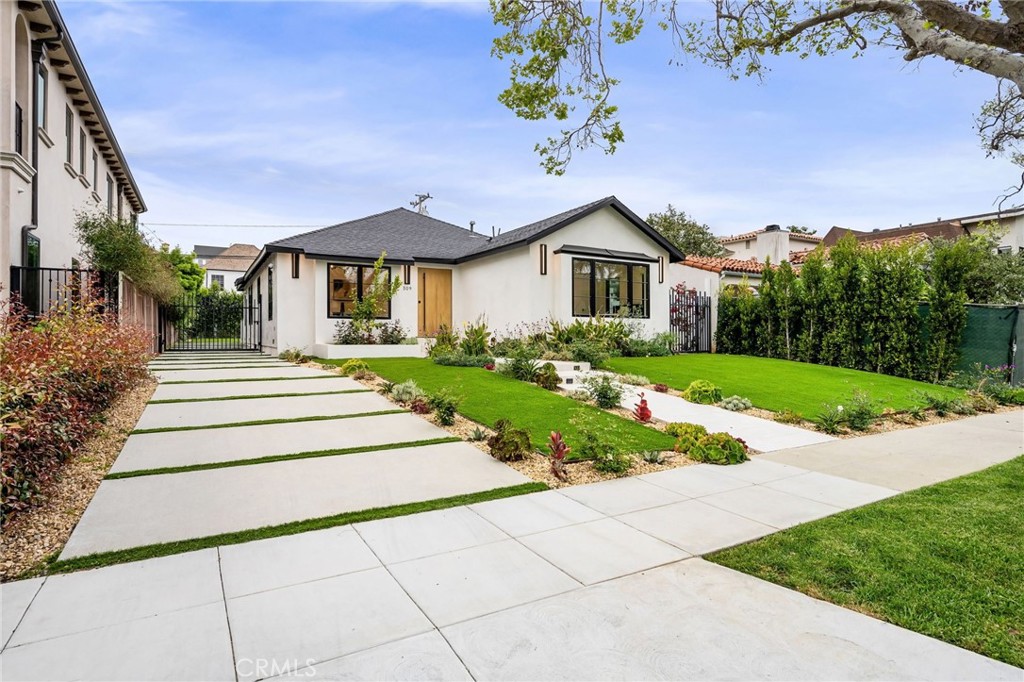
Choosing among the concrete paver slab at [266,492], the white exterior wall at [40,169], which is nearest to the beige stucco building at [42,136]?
the white exterior wall at [40,169]

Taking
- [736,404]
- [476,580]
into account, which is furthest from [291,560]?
[736,404]

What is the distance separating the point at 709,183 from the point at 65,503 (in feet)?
57.6

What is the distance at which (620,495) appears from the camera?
461 cm

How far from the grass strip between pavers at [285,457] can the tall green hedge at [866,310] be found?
477 inches

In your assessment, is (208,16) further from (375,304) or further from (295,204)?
(295,204)

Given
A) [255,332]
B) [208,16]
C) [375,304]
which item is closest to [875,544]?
[208,16]

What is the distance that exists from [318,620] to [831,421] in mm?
7345

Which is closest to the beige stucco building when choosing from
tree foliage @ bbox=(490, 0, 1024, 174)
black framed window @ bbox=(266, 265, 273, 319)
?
black framed window @ bbox=(266, 265, 273, 319)

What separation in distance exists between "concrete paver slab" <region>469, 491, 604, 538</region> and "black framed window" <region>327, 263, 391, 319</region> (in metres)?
12.0

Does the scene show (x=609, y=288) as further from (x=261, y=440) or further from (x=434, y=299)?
(x=261, y=440)

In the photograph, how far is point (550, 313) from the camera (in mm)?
14953

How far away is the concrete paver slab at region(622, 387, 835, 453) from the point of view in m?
6.80

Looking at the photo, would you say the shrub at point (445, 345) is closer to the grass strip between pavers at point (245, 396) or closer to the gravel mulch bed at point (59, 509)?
the grass strip between pavers at point (245, 396)

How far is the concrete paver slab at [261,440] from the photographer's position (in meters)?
5.24
